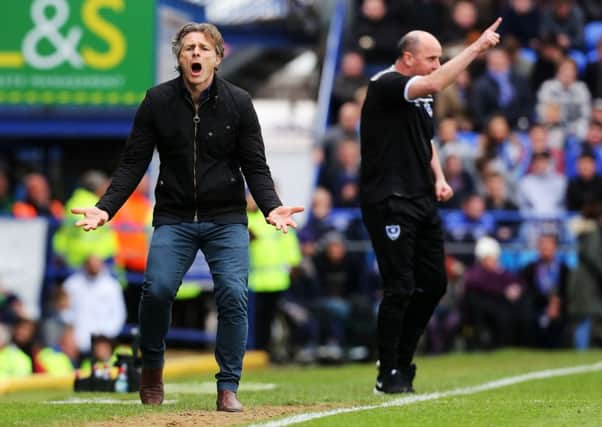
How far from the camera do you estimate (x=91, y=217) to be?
8.85m

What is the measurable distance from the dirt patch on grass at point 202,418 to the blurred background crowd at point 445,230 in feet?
17.5

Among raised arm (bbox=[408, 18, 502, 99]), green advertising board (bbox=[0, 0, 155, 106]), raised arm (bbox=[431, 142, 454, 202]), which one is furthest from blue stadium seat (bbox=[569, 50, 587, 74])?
raised arm (bbox=[408, 18, 502, 99])

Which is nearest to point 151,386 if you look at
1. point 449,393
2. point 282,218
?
→ point 282,218

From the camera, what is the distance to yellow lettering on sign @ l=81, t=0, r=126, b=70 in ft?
61.6

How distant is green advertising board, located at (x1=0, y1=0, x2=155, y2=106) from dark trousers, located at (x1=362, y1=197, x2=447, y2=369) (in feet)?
28.7

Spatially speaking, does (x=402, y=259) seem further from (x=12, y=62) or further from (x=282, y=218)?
(x=12, y=62)

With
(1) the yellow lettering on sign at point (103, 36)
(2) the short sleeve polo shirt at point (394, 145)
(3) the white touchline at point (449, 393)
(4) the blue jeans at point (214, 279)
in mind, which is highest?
(1) the yellow lettering on sign at point (103, 36)

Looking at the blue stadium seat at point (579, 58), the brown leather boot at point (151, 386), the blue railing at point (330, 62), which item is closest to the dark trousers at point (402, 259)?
the brown leather boot at point (151, 386)

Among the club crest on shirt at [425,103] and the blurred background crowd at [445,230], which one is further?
the blurred background crowd at [445,230]

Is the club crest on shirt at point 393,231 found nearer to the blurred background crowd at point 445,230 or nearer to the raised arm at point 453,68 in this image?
the raised arm at point 453,68

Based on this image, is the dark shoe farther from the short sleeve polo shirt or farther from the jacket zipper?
the jacket zipper

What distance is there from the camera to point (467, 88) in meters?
22.4

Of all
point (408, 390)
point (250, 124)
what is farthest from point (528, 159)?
point (250, 124)

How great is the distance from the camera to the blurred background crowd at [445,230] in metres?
16.9
